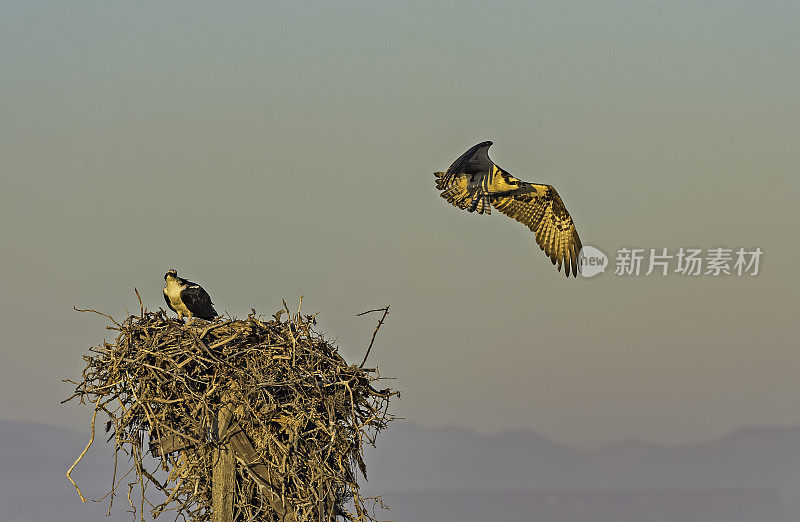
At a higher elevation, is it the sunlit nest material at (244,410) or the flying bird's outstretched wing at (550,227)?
the flying bird's outstretched wing at (550,227)

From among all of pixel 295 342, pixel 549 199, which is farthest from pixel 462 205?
pixel 295 342

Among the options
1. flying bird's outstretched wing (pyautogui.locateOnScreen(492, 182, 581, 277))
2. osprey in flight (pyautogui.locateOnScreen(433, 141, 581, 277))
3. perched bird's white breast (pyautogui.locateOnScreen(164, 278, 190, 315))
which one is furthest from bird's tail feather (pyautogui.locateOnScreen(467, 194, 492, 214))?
perched bird's white breast (pyautogui.locateOnScreen(164, 278, 190, 315))

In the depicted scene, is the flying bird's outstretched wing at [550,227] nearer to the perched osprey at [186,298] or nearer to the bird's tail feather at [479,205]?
the bird's tail feather at [479,205]

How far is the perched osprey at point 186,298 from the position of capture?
46.7 feet

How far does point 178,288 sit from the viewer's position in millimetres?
14320

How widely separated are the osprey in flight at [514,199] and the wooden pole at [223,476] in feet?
15.8

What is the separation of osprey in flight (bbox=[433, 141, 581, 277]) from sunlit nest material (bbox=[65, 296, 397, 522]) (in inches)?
136

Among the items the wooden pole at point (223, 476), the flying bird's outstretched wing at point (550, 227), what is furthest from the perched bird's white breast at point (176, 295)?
the flying bird's outstretched wing at point (550, 227)

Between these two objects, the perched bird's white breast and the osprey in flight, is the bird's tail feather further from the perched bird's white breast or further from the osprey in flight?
the perched bird's white breast

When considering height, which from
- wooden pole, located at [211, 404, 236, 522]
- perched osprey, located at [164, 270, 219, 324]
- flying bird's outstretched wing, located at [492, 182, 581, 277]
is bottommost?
wooden pole, located at [211, 404, 236, 522]

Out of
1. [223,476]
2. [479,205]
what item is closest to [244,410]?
[223,476]

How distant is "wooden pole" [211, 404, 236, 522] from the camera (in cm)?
1283

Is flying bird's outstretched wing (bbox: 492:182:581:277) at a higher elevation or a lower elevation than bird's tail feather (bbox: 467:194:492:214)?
higher

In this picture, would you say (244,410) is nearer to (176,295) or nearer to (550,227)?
(176,295)
